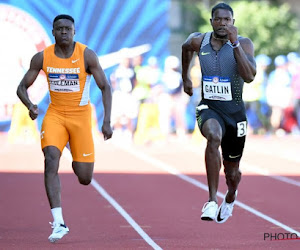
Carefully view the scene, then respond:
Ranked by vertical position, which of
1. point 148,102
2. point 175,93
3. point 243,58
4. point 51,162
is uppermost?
point 243,58

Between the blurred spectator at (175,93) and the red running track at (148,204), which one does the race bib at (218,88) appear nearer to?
the red running track at (148,204)

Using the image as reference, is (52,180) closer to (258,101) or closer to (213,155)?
(213,155)

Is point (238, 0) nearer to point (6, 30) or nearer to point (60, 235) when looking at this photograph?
point (6, 30)

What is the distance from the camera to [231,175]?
858 cm

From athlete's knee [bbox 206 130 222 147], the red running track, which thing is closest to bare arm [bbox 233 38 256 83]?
athlete's knee [bbox 206 130 222 147]

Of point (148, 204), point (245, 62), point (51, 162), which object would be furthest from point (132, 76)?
point (245, 62)

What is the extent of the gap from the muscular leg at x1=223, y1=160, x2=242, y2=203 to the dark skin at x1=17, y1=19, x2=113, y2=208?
1198 mm

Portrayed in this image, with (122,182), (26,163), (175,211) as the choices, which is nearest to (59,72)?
(175,211)

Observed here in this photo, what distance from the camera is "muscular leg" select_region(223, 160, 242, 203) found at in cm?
852

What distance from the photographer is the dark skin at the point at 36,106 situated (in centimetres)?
789

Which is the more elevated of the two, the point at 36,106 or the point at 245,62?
the point at 245,62

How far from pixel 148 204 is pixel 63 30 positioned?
334cm

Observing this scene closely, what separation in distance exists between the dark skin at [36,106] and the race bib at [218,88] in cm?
91

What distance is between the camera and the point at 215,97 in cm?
806
